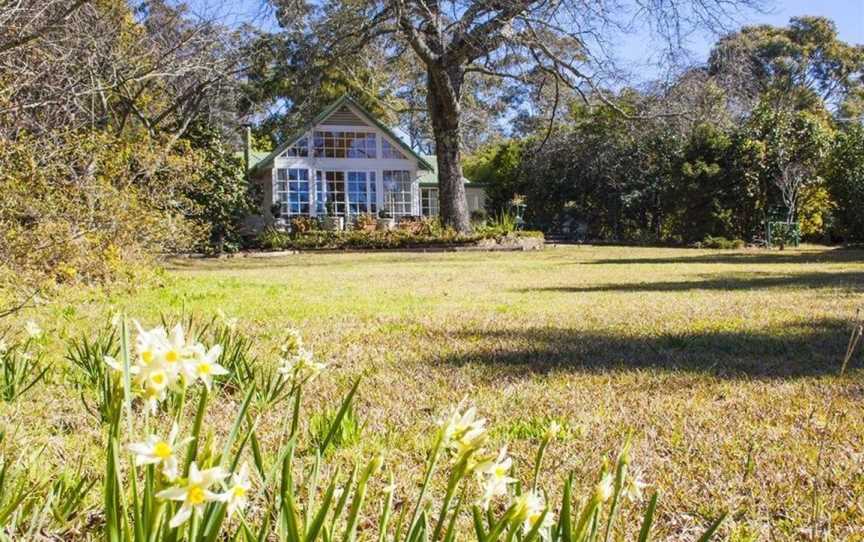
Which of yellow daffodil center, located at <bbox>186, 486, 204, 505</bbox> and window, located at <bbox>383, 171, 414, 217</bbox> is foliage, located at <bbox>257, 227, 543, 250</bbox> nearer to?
window, located at <bbox>383, 171, 414, 217</bbox>

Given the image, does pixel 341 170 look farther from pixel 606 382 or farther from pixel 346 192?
pixel 606 382

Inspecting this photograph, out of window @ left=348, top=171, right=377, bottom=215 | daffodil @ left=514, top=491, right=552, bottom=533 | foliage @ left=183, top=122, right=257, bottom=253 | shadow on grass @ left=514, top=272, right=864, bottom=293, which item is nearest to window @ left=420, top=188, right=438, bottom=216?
window @ left=348, top=171, right=377, bottom=215

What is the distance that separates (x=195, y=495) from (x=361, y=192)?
955 inches

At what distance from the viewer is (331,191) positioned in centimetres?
2438

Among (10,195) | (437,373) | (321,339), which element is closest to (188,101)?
(10,195)

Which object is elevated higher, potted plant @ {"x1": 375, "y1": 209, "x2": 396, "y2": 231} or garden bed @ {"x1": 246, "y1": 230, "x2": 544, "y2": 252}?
potted plant @ {"x1": 375, "y1": 209, "x2": 396, "y2": 231}

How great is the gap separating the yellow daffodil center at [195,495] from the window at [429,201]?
28257mm

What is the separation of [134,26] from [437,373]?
1113cm

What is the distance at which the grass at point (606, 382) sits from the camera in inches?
73.9

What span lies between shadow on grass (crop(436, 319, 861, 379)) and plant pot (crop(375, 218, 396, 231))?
58.5 feet

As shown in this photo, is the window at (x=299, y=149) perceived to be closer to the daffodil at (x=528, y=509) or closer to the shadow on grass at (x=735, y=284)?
the shadow on grass at (x=735, y=284)

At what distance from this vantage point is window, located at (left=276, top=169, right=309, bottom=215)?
23625mm

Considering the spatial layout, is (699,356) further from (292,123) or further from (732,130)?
(292,123)

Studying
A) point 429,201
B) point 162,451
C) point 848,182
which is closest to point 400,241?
point 429,201
